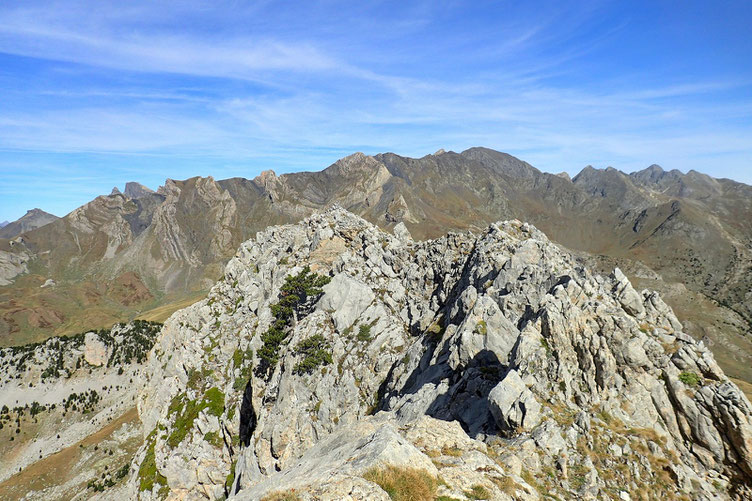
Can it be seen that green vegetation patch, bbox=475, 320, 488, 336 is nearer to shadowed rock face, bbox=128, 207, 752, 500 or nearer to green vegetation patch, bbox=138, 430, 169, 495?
shadowed rock face, bbox=128, 207, 752, 500

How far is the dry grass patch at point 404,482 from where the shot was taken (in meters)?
16.0

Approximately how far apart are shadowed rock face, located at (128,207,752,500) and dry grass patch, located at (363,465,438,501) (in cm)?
52

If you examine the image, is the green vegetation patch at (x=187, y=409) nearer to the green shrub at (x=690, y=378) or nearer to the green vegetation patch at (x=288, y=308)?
the green vegetation patch at (x=288, y=308)

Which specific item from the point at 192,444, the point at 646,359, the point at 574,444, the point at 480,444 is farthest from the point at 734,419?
the point at 192,444

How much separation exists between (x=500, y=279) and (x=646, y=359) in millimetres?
21406

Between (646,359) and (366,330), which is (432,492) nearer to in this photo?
(646,359)

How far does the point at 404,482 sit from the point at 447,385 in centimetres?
2196

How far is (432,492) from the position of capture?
16.6 m

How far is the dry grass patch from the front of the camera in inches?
631

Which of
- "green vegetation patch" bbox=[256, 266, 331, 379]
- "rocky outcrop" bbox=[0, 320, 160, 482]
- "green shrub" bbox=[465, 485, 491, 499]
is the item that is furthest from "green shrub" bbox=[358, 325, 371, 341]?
"rocky outcrop" bbox=[0, 320, 160, 482]

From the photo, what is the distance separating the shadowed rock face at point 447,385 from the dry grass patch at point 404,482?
52cm

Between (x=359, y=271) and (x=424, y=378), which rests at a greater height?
(x=359, y=271)

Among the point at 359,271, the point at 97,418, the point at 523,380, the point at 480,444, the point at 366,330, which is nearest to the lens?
the point at 480,444

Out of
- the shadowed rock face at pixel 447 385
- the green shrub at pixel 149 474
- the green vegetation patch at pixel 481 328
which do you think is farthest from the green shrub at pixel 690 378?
the green shrub at pixel 149 474
